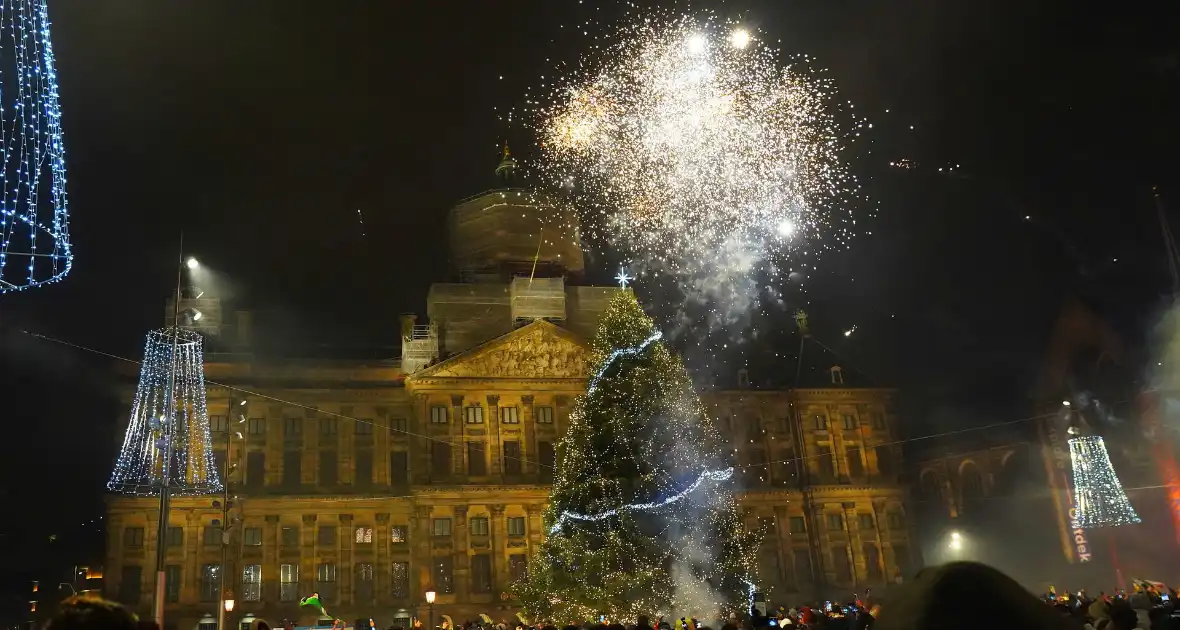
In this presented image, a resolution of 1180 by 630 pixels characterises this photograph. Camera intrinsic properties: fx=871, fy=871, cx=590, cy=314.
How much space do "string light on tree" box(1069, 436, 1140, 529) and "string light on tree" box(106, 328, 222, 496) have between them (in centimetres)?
3709

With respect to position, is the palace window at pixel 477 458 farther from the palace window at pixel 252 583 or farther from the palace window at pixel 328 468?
the palace window at pixel 252 583

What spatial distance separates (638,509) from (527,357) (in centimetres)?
2057

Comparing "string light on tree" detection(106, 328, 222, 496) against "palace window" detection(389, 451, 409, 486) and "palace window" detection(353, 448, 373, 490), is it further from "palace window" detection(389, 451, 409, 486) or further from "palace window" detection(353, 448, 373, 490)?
"palace window" detection(389, 451, 409, 486)

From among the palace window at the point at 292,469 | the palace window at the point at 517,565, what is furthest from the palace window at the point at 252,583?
the palace window at the point at 517,565

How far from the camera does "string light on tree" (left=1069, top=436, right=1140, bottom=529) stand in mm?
39812

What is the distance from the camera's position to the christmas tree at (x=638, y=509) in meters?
29.3

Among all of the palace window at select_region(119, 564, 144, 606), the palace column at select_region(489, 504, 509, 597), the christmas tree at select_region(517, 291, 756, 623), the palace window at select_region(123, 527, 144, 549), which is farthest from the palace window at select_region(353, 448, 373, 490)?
the christmas tree at select_region(517, 291, 756, 623)

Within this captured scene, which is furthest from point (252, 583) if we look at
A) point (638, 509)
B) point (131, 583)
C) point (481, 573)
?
point (638, 509)

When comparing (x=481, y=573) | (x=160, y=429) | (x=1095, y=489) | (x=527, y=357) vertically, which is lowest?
(x=481, y=573)

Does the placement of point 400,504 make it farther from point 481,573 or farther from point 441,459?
point 481,573

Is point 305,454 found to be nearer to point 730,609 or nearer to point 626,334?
point 626,334

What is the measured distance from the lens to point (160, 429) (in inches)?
1047

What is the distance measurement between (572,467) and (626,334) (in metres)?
5.49

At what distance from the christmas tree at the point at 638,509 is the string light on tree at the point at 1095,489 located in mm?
18571
